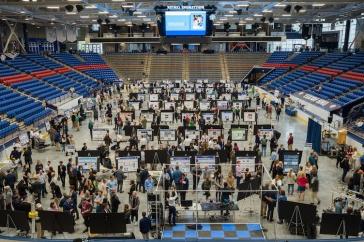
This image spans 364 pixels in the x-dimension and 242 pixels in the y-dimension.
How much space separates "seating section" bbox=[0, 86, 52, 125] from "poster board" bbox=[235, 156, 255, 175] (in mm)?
17991

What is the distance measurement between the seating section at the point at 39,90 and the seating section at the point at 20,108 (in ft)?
5.47

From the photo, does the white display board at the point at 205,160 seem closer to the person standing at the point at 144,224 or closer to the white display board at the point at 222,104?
the person standing at the point at 144,224

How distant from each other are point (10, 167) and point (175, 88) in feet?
95.5

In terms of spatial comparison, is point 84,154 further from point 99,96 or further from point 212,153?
point 99,96

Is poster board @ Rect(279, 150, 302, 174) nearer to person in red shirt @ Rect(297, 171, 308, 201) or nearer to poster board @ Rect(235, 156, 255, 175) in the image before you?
poster board @ Rect(235, 156, 255, 175)

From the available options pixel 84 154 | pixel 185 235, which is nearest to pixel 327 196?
pixel 185 235

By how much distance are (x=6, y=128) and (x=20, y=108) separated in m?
5.43

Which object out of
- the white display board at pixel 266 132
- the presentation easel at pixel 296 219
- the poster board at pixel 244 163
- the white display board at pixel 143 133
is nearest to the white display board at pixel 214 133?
the white display board at pixel 266 132

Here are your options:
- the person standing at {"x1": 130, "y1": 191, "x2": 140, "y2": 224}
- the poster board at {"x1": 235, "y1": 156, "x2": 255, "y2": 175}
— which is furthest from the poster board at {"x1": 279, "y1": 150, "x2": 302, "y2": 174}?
the person standing at {"x1": 130, "y1": 191, "x2": 140, "y2": 224}

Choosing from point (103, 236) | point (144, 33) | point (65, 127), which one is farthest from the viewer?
point (144, 33)

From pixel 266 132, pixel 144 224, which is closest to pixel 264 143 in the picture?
pixel 266 132

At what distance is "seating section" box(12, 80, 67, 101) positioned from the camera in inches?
1403

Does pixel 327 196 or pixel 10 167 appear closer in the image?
pixel 327 196

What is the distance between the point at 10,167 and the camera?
18688 mm
